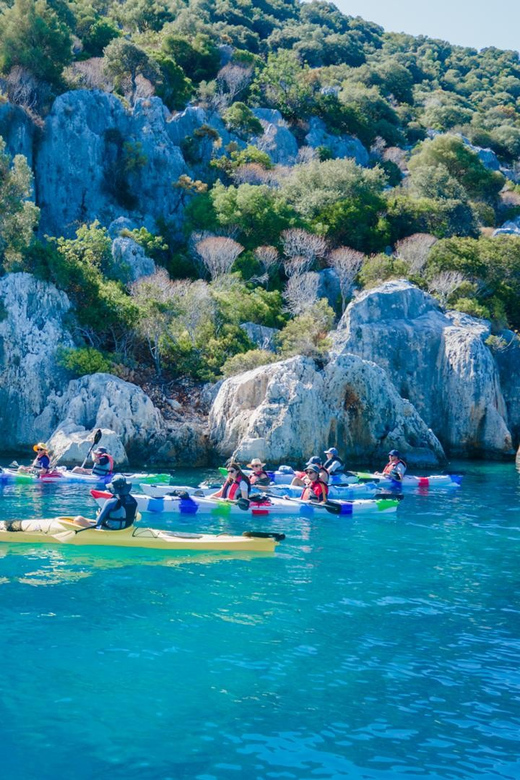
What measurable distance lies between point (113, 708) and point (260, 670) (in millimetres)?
2259

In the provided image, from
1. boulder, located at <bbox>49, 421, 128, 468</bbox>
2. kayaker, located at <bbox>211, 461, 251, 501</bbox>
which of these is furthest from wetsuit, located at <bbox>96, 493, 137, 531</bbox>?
boulder, located at <bbox>49, 421, 128, 468</bbox>

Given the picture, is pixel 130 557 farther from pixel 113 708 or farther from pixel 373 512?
pixel 373 512

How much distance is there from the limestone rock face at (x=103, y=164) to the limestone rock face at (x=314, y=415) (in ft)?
72.8

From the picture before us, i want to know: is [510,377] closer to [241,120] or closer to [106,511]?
[106,511]

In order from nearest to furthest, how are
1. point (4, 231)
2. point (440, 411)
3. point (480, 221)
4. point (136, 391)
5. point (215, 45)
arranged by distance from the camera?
point (136, 391)
point (4, 231)
point (440, 411)
point (480, 221)
point (215, 45)

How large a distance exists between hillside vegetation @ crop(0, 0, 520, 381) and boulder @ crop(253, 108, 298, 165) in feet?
1.48

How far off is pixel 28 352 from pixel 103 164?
23.1 m

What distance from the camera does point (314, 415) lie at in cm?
Answer: 3300

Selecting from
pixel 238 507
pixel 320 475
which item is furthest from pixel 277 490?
pixel 238 507

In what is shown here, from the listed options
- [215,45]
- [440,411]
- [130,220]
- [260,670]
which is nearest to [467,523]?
[260,670]

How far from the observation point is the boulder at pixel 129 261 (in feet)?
143

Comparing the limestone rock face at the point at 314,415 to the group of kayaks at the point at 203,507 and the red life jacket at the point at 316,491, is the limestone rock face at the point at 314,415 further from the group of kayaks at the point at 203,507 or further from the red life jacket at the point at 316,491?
the red life jacket at the point at 316,491

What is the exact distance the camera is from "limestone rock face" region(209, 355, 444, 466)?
3234cm

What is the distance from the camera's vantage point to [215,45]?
72750mm
